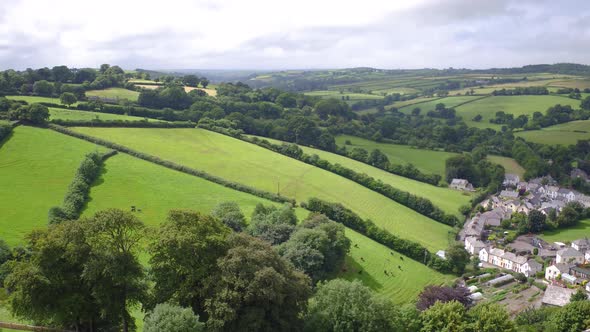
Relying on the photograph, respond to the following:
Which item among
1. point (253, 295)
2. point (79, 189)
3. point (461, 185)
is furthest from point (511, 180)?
point (253, 295)

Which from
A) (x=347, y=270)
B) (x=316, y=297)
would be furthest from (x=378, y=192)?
(x=316, y=297)

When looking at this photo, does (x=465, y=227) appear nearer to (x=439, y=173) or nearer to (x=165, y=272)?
(x=439, y=173)

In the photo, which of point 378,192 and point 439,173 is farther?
point 439,173

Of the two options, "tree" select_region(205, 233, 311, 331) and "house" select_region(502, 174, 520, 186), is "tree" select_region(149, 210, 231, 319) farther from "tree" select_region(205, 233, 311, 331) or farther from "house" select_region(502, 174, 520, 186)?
"house" select_region(502, 174, 520, 186)

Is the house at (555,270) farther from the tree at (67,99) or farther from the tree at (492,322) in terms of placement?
the tree at (67,99)

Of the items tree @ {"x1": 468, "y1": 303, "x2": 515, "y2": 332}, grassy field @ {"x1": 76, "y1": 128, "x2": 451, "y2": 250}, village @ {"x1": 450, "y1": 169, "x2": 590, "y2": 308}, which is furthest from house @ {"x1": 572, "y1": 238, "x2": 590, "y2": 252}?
tree @ {"x1": 468, "y1": 303, "x2": 515, "y2": 332}

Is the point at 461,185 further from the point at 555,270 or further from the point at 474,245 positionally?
the point at 555,270

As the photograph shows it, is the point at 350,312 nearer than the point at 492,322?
Yes
